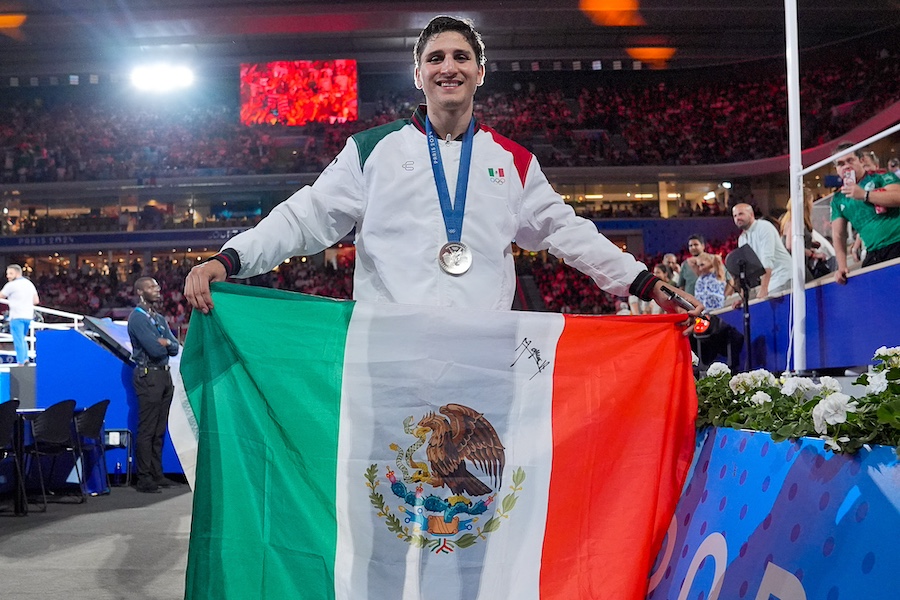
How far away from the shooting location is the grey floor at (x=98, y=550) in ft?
11.9

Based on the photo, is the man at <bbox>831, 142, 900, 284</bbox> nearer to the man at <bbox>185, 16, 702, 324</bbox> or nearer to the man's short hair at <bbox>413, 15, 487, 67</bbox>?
the man at <bbox>185, 16, 702, 324</bbox>

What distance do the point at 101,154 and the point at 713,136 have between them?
677 inches

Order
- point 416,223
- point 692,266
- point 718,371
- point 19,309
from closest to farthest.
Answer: point 416,223 < point 718,371 < point 692,266 < point 19,309

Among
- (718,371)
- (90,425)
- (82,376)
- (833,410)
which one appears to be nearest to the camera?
(833,410)

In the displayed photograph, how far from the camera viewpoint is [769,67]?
23.3 metres

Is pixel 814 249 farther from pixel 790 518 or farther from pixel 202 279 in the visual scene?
pixel 202 279

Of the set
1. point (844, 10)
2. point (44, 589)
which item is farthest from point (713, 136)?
point (44, 589)

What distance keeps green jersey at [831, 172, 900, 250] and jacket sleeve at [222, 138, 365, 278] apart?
3.31 metres

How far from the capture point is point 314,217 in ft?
7.63

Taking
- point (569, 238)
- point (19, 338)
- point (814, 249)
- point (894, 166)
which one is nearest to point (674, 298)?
point (569, 238)

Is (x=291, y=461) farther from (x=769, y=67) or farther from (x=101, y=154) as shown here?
(x=101, y=154)

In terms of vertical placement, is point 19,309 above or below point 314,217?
below

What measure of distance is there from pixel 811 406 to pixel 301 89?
2292 centimetres

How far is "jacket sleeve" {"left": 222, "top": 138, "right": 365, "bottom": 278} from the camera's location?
2.24 metres
